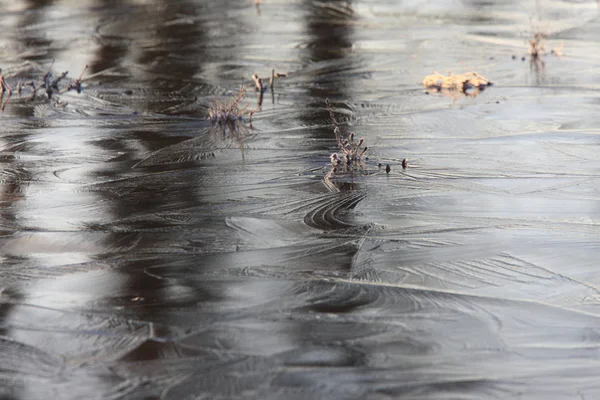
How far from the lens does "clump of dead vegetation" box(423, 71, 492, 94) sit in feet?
30.1

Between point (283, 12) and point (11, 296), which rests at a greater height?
point (283, 12)

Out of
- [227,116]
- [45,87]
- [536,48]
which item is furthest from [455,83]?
[45,87]

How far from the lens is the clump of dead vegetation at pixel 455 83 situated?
9180 mm

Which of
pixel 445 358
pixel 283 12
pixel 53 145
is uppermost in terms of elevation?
pixel 283 12

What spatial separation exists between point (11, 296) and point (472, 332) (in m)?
1.94

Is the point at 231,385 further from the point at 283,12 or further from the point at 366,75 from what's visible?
the point at 283,12

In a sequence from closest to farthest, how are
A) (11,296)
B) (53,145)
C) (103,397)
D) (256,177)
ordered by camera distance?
(103,397) → (11,296) → (256,177) → (53,145)

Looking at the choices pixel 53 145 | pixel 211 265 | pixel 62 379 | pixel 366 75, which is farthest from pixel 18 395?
pixel 366 75

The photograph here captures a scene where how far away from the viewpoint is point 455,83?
363 inches

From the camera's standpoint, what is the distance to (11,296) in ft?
→ 14.6

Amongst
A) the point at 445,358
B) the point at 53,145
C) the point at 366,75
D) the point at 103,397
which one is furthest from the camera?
the point at 366,75

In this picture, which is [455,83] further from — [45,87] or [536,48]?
[45,87]

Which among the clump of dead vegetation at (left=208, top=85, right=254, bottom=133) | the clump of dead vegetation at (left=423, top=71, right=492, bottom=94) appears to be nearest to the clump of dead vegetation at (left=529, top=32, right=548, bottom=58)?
the clump of dead vegetation at (left=423, top=71, right=492, bottom=94)

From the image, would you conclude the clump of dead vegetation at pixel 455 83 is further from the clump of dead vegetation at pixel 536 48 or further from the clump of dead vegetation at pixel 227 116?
the clump of dead vegetation at pixel 227 116
